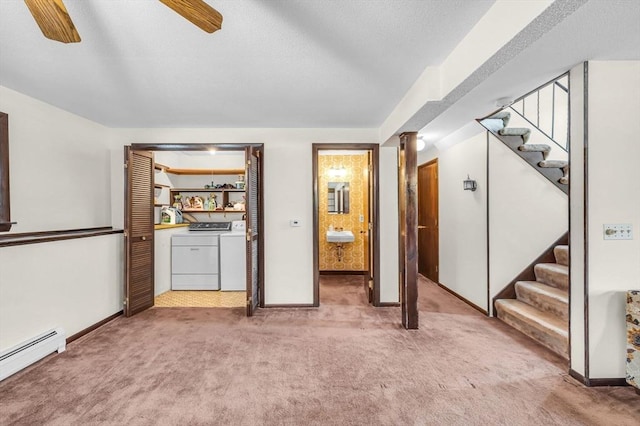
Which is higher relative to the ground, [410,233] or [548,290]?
[410,233]

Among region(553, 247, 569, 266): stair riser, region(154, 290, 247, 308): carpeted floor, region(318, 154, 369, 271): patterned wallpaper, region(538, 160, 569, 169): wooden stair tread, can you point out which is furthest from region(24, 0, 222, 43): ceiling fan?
region(318, 154, 369, 271): patterned wallpaper

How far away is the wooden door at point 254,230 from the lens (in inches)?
139

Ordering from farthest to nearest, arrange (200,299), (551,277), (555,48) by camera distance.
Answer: (200,299), (551,277), (555,48)

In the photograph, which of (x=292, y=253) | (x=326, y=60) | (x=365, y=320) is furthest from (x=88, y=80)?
(x=365, y=320)

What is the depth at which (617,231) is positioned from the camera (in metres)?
2.14

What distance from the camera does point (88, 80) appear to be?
2.51m

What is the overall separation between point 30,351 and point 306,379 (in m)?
2.24

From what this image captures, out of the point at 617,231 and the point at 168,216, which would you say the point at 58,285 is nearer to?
the point at 168,216

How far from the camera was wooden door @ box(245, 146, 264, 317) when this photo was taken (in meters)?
3.54

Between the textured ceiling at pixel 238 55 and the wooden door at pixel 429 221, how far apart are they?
95.5 inches

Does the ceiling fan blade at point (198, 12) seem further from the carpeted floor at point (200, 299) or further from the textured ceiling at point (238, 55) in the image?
the carpeted floor at point (200, 299)

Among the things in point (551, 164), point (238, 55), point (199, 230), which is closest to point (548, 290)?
point (551, 164)

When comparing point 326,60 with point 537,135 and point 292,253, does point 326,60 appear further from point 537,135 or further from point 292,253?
point 537,135

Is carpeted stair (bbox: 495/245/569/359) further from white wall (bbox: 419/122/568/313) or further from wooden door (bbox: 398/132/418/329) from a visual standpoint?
wooden door (bbox: 398/132/418/329)
